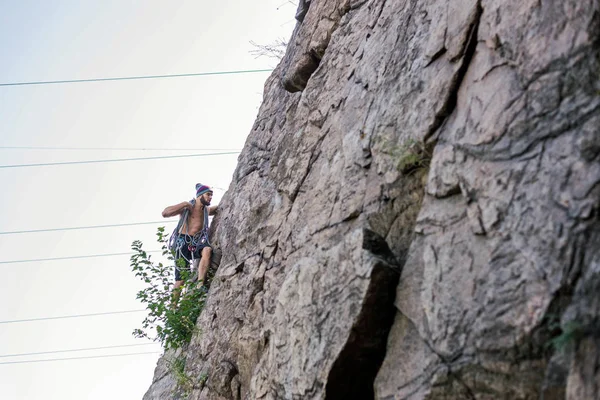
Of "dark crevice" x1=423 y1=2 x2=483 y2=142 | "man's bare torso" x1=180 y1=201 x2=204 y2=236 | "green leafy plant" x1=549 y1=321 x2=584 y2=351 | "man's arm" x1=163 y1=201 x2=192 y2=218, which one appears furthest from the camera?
"man's arm" x1=163 y1=201 x2=192 y2=218

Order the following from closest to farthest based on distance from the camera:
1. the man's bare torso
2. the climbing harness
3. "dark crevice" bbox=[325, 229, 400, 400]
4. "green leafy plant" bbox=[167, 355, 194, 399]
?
"dark crevice" bbox=[325, 229, 400, 400] → "green leafy plant" bbox=[167, 355, 194, 399] → the climbing harness → the man's bare torso

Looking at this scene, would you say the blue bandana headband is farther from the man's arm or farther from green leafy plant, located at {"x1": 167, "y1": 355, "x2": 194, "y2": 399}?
green leafy plant, located at {"x1": 167, "y1": 355, "x2": 194, "y2": 399}

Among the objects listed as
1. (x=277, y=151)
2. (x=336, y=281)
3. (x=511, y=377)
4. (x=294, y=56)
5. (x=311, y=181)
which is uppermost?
(x=294, y=56)

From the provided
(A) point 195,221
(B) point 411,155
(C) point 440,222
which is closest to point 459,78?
(B) point 411,155

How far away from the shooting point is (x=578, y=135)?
4004 mm

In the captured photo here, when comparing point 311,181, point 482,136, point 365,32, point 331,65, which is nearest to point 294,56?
point 331,65

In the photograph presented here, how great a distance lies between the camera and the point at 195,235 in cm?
1079

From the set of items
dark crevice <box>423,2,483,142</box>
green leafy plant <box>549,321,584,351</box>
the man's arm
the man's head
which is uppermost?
the man's head

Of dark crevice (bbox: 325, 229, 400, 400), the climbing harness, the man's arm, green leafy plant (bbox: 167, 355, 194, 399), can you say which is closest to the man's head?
the man's arm

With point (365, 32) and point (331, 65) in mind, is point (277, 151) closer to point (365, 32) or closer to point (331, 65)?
point (331, 65)

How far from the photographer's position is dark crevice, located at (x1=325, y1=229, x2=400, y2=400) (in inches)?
201

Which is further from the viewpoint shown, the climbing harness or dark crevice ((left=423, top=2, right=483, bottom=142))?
the climbing harness

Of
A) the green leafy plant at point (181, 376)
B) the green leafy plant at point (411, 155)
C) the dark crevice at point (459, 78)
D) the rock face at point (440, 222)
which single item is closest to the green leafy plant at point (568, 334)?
the rock face at point (440, 222)

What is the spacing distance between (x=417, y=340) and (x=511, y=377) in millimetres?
820
